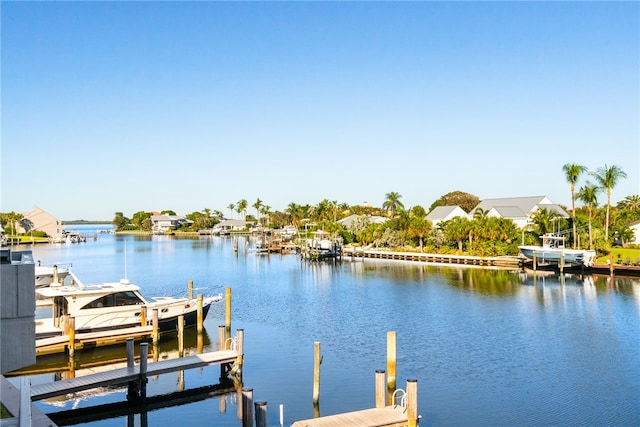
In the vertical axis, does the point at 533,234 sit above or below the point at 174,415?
above

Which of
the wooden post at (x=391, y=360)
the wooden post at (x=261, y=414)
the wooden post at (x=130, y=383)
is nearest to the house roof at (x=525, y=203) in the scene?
the wooden post at (x=391, y=360)

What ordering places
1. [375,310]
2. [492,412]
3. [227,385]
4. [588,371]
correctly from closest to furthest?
[492,412] → [227,385] → [588,371] → [375,310]

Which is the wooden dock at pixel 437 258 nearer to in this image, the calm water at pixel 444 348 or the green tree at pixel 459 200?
the calm water at pixel 444 348

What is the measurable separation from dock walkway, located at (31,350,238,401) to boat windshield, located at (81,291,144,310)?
8.43 metres

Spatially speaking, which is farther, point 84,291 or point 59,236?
point 59,236

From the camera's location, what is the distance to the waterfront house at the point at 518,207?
10712 centimetres

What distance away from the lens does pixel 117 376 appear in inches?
811

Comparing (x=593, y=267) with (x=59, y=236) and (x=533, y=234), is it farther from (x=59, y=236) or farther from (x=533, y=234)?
(x=59, y=236)

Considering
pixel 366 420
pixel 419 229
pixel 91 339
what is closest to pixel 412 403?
pixel 366 420

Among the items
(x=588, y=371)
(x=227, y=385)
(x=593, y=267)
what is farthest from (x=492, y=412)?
(x=593, y=267)

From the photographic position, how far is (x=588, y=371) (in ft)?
83.1

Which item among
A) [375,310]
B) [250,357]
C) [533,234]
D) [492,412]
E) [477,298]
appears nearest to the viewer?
[492,412]

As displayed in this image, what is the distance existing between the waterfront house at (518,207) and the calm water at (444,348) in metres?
50.3

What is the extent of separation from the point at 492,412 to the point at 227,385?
10.2m
